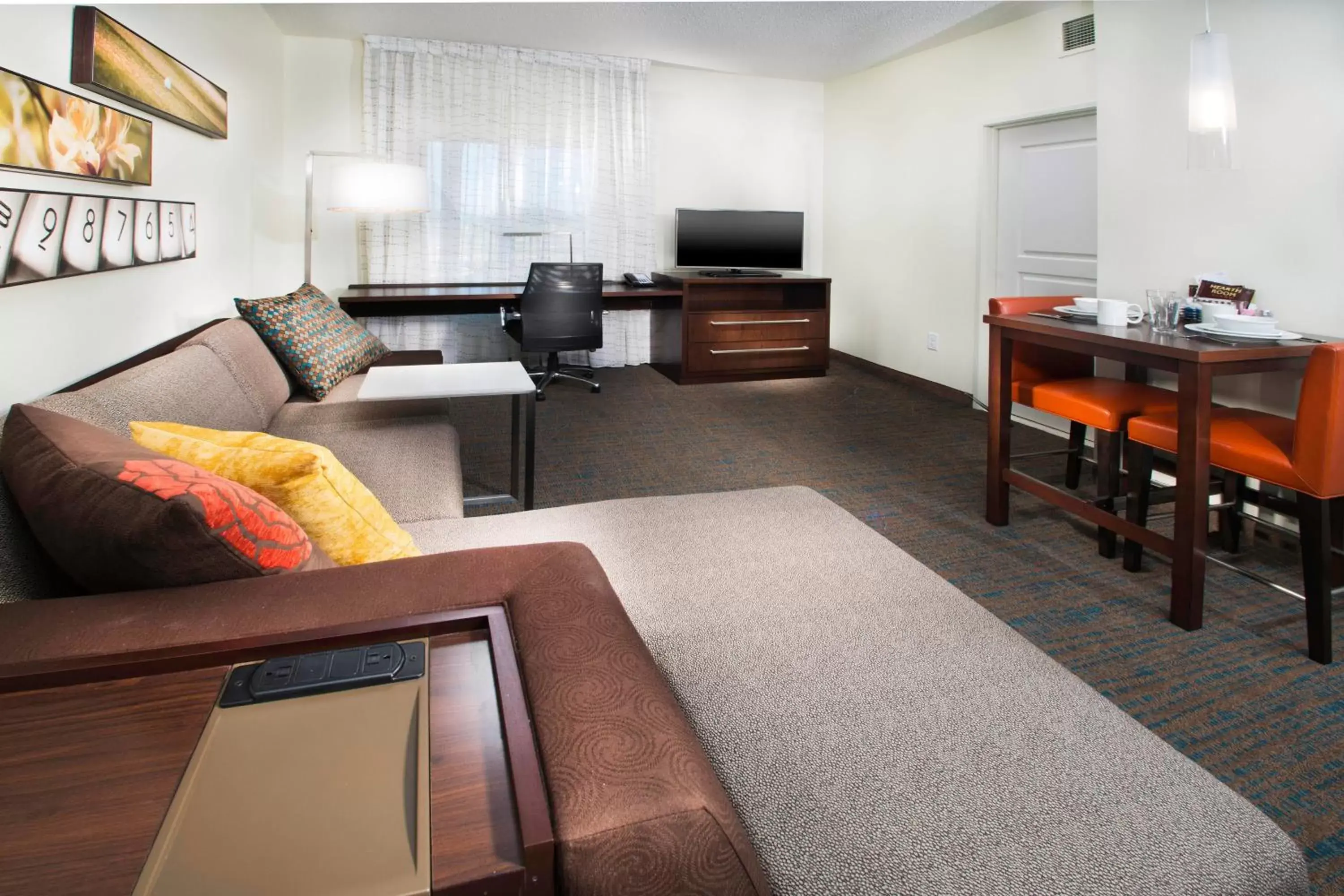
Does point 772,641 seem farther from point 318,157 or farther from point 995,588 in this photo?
point 318,157

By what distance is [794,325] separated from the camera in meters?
5.87

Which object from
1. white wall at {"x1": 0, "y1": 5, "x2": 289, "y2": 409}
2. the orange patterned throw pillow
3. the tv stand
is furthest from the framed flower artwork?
the tv stand

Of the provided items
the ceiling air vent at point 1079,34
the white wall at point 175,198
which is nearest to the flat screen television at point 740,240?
the ceiling air vent at point 1079,34

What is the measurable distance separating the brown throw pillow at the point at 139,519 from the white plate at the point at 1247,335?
8.00 ft

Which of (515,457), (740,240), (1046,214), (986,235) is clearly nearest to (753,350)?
(740,240)

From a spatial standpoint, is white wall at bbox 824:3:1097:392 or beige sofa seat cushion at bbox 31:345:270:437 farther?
white wall at bbox 824:3:1097:392

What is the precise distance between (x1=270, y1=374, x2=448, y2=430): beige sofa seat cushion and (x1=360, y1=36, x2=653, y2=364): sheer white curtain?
298 centimetres

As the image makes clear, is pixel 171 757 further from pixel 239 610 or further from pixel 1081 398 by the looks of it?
pixel 1081 398

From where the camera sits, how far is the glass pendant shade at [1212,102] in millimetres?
2566

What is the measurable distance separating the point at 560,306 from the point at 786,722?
433cm

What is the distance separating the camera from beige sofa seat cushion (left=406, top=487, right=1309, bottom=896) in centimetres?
79

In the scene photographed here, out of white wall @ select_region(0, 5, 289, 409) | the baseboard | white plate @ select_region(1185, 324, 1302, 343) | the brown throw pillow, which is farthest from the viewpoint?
the baseboard

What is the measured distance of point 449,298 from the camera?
5.00 meters

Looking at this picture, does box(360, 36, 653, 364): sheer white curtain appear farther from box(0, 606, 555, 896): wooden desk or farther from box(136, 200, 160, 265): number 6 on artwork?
box(0, 606, 555, 896): wooden desk
